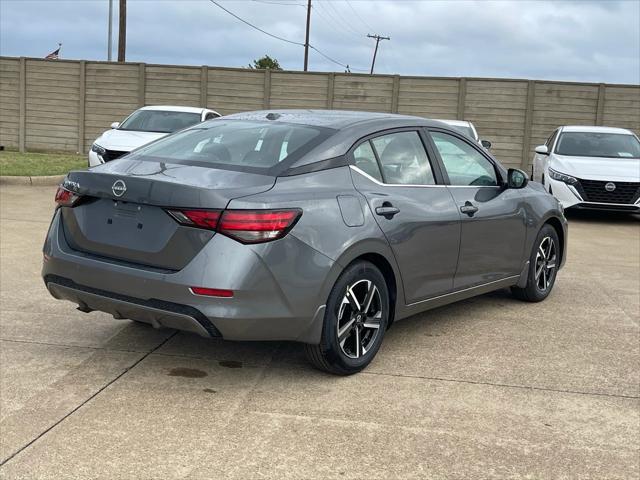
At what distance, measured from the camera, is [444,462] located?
10.6 ft

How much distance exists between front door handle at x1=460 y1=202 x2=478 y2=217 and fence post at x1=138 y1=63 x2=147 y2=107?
57.4 feet

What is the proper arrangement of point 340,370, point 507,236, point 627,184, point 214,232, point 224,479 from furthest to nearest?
1. point 627,184
2. point 507,236
3. point 340,370
4. point 214,232
5. point 224,479

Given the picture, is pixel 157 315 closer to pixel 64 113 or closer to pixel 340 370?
pixel 340 370

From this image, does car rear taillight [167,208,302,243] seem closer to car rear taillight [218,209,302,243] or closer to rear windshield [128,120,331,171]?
car rear taillight [218,209,302,243]

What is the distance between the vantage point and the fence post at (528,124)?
64.6 feet

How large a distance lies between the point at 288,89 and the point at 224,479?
18466mm

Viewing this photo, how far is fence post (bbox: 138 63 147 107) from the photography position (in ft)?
69.6

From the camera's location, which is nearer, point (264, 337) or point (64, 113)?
point (264, 337)

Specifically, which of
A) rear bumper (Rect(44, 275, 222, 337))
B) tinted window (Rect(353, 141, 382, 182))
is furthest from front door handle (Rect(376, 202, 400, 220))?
rear bumper (Rect(44, 275, 222, 337))

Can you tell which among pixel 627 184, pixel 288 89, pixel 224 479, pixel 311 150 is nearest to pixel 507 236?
pixel 311 150

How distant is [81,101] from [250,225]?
63.2ft

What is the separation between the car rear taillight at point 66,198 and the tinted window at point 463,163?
94.3 inches

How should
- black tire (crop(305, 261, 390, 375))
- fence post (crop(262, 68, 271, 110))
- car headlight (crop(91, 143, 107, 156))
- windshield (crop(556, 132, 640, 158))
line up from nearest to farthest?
black tire (crop(305, 261, 390, 375)) < car headlight (crop(91, 143, 107, 156)) < windshield (crop(556, 132, 640, 158)) < fence post (crop(262, 68, 271, 110))

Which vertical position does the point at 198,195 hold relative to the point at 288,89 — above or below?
below
